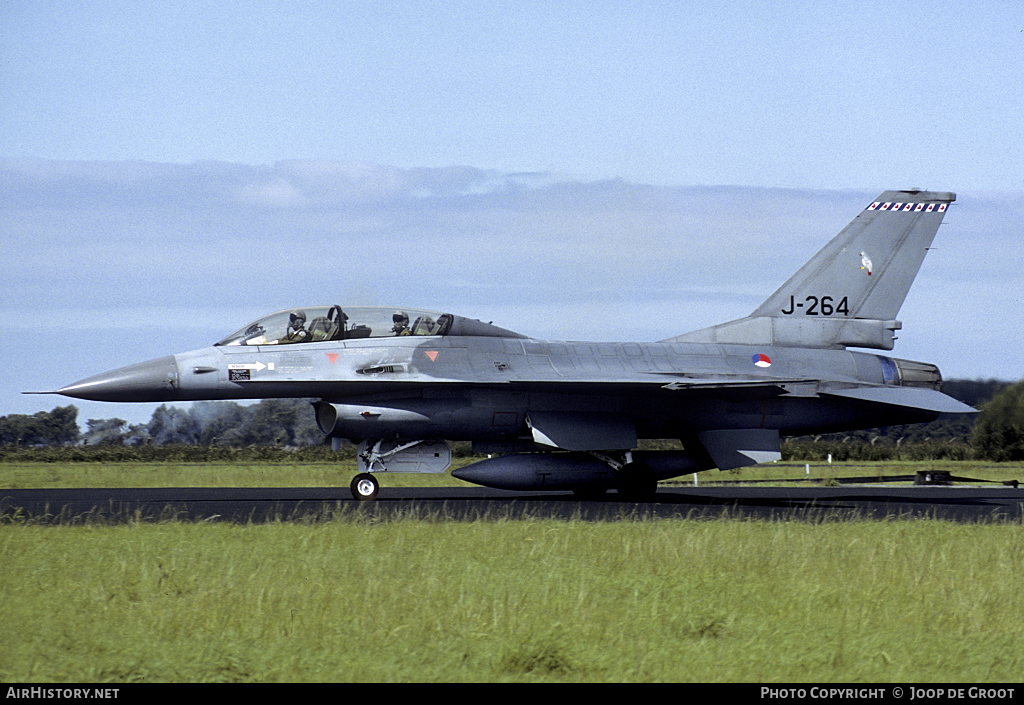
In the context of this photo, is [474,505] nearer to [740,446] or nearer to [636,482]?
[636,482]

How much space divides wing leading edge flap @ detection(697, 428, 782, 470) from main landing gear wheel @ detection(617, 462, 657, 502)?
1.35 m

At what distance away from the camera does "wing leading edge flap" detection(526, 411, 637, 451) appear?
18.8 metres

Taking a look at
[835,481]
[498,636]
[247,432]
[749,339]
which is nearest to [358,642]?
[498,636]

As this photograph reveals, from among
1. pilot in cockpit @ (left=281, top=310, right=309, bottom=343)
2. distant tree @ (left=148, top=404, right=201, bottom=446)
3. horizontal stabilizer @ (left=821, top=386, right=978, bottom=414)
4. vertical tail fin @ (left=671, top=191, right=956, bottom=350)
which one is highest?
vertical tail fin @ (left=671, top=191, right=956, bottom=350)

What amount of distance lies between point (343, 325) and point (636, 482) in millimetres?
6518

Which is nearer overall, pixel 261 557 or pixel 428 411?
pixel 261 557

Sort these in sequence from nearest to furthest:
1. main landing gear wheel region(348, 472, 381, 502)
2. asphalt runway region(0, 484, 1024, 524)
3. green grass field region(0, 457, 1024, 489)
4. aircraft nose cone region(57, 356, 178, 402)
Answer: asphalt runway region(0, 484, 1024, 524) → aircraft nose cone region(57, 356, 178, 402) → main landing gear wheel region(348, 472, 381, 502) → green grass field region(0, 457, 1024, 489)

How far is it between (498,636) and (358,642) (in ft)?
3.11

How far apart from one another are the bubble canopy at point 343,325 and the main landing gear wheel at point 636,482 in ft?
13.3

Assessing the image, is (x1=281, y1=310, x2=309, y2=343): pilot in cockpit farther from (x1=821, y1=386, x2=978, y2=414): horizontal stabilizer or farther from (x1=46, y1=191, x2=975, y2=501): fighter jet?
(x1=821, y1=386, x2=978, y2=414): horizontal stabilizer

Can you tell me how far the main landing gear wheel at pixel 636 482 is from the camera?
65.2 feet

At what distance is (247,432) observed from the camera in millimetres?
83188

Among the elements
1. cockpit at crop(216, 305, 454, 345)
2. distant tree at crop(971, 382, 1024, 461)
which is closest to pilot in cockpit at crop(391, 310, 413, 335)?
cockpit at crop(216, 305, 454, 345)
